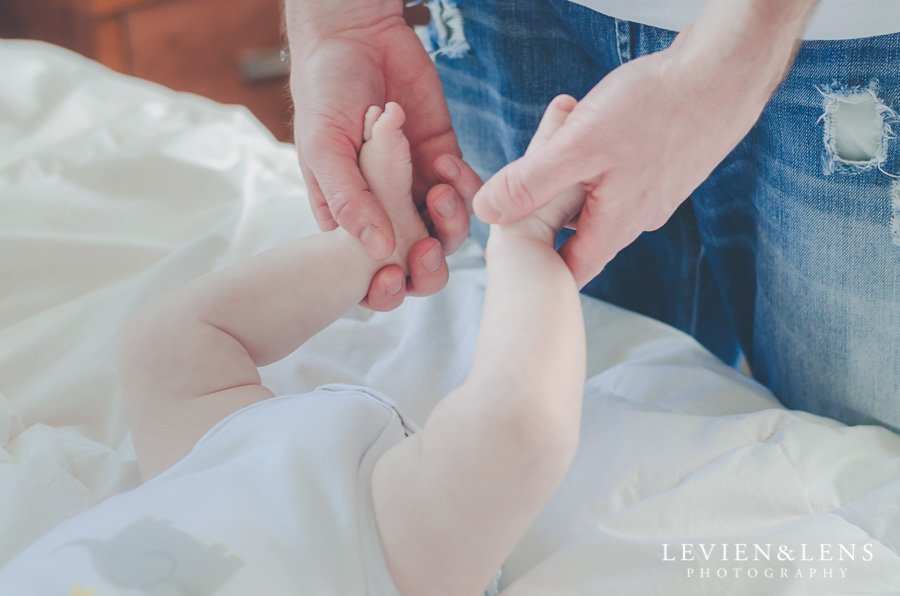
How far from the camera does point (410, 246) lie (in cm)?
77

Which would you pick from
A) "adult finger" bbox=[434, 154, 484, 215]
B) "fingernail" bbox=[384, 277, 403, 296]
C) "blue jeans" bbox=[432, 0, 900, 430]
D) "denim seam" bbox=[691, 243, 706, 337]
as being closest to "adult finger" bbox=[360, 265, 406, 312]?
"fingernail" bbox=[384, 277, 403, 296]

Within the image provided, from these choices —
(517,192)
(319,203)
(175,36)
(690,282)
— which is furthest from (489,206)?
(175,36)

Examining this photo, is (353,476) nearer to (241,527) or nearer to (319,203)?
(241,527)

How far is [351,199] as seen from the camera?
706 millimetres

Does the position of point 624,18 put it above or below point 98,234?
above

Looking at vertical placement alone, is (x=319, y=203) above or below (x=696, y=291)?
above

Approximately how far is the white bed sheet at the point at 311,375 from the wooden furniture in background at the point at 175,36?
828 millimetres

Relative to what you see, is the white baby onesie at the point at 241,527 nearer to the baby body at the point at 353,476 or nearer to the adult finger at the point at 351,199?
the baby body at the point at 353,476

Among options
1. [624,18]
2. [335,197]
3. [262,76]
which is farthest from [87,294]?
[262,76]

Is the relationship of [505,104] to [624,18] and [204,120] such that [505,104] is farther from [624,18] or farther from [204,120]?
[204,120]

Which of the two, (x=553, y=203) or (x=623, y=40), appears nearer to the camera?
(x=553, y=203)

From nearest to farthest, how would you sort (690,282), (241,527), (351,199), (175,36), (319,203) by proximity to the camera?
(241,527) < (351,199) < (319,203) < (690,282) < (175,36)

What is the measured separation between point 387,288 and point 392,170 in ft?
0.41

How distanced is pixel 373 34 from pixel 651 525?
0.62m
